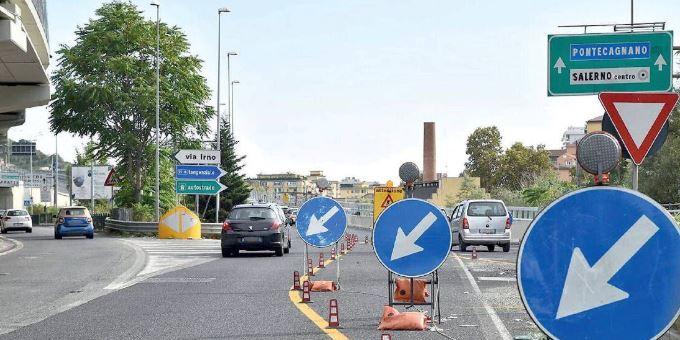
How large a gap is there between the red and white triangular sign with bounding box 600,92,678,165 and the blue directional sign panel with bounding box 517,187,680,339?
4202mm

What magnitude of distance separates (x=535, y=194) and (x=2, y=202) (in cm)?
7928

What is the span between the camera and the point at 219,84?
60.8m

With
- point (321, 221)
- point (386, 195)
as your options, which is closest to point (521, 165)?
point (386, 195)

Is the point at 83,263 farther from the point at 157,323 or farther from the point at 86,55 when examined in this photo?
the point at 86,55

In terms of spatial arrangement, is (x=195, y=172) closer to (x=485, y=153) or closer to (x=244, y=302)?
(x=244, y=302)

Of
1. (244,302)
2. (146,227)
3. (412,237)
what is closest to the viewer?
(412,237)

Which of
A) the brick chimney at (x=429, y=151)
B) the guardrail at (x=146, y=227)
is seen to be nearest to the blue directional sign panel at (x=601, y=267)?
the guardrail at (x=146, y=227)

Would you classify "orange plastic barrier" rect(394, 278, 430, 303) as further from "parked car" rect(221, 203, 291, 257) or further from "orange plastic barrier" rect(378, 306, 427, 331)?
"parked car" rect(221, 203, 291, 257)

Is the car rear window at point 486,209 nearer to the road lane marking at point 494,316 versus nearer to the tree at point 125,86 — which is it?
the road lane marking at point 494,316

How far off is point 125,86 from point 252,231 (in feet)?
113

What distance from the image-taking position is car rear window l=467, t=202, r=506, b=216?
3231 cm

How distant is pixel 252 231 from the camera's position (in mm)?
27453

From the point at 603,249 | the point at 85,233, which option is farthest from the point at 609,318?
the point at 85,233

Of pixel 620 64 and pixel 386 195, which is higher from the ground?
pixel 620 64
